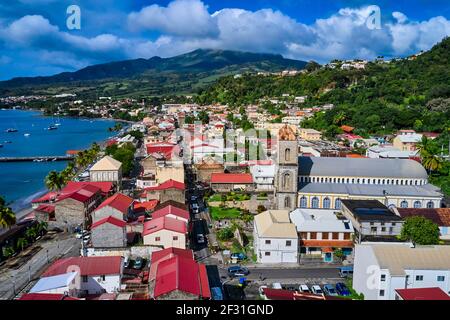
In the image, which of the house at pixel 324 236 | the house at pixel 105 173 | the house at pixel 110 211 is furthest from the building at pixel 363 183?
the house at pixel 105 173

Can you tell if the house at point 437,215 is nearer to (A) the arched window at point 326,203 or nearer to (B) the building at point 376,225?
(B) the building at point 376,225

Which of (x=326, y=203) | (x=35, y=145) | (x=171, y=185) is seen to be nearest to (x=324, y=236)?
(x=326, y=203)

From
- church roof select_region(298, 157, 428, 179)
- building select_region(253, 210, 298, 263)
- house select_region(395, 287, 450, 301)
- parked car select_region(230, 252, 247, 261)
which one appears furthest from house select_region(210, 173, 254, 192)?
house select_region(395, 287, 450, 301)

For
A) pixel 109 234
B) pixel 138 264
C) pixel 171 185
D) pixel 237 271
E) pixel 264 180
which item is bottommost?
pixel 237 271

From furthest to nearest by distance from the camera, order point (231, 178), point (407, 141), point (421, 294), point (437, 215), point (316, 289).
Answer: point (407, 141), point (231, 178), point (437, 215), point (316, 289), point (421, 294)

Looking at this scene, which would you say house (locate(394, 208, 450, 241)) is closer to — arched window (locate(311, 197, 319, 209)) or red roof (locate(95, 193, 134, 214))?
arched window (locate(311, 197, 319, 209))

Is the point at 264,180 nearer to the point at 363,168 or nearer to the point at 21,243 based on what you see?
the point at 363,168
